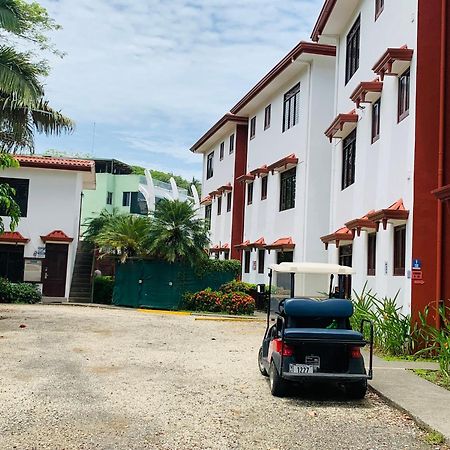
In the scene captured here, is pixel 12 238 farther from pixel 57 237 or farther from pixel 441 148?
pixel 441 148

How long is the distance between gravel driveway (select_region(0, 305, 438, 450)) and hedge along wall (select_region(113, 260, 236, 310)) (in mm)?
9855

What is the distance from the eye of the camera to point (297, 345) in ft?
28.0

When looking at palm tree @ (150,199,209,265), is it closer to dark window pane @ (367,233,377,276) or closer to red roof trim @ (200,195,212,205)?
dark window pane @ (367,233,377,276)

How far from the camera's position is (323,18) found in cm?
1927

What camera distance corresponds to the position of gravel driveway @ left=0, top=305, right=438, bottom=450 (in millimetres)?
6477

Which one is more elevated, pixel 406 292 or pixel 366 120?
pixel 366 120

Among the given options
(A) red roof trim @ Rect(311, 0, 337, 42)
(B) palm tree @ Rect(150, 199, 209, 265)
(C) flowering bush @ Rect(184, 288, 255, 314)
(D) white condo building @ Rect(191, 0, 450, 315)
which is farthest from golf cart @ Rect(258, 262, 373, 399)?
(B) palm tree @ Rect(150, 199, 209, 265)

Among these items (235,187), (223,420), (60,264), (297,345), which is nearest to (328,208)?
(235,187)

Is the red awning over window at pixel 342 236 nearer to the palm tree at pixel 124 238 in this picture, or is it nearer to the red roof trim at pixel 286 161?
the red roof trim at pixel 286 161

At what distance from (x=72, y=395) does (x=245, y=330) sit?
974cm

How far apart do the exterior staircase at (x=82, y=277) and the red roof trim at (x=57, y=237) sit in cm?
238

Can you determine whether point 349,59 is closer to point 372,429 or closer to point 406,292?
point 406,292

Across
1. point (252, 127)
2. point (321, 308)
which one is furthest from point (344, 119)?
point (252, 127)

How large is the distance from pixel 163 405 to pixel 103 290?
773 inches
